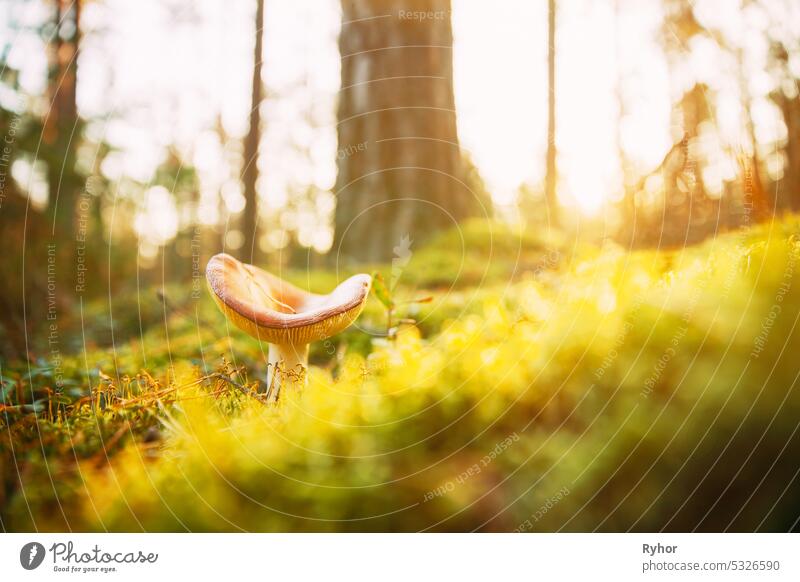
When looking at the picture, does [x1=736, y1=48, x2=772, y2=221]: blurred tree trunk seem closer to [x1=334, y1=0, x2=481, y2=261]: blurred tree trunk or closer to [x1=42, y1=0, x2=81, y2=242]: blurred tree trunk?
[x1=334, y1=0, x2=481, y2=261]: blurred tree trunk

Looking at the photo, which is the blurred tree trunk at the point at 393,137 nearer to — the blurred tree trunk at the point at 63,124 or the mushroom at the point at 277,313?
the mushroom at the point at 277,313

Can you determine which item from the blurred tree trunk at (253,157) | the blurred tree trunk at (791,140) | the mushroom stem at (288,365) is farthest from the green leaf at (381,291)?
the blurred tree trunk at (791,140)

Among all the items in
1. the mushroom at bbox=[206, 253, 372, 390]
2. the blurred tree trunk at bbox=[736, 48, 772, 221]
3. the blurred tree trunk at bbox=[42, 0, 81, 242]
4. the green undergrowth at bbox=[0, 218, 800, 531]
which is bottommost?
the green undergrowth at bbox=[0, 218, 800, 531]

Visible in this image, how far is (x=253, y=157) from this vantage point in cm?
273

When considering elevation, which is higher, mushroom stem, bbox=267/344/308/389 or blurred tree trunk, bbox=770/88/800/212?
blurred tree trunk, bbox=770/88/800/212

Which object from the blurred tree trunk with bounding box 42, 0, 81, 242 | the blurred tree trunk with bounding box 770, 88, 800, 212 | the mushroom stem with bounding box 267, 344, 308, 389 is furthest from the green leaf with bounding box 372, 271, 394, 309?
the blurred tree trunk with bounding box 42, 0, 81, 242

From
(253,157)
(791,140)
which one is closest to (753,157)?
(791,140)

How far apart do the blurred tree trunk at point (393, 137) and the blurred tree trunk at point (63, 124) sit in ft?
6.28

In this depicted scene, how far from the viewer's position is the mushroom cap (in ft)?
3.37

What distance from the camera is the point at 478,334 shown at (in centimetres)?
113

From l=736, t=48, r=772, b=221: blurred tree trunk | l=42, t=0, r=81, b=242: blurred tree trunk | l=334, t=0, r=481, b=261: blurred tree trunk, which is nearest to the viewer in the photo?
l=736, t=48, r=772, b=221: blurred tree trunk

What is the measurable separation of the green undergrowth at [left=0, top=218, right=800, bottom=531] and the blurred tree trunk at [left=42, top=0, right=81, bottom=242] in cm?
275

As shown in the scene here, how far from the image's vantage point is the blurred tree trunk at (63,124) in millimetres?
3367
